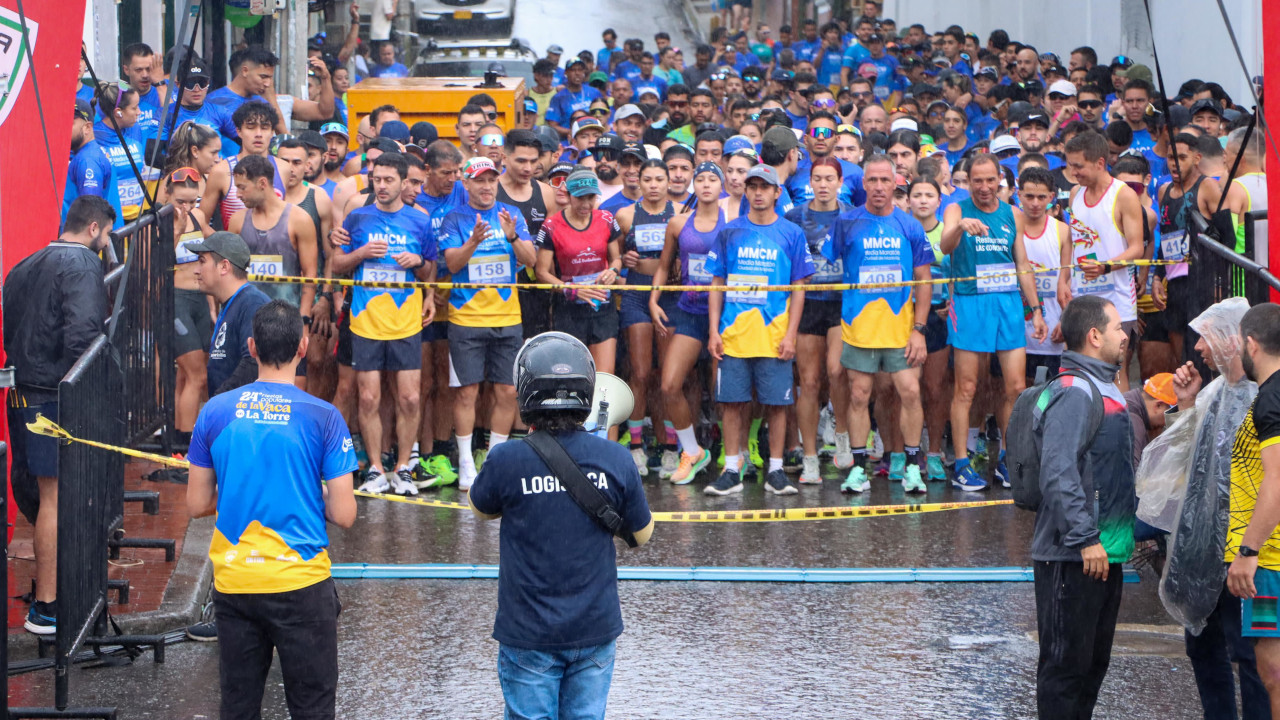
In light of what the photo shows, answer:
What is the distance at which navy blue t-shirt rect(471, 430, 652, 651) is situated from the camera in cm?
454

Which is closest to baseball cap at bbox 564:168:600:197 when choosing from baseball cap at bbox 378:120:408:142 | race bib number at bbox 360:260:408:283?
race bib number at bbox 360:260:408:283

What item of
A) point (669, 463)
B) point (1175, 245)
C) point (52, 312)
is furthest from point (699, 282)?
point (52, 312)

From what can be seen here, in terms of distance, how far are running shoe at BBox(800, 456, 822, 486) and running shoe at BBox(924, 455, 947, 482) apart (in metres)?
0.77

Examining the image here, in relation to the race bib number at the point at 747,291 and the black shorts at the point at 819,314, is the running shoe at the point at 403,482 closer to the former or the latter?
the race bib number at the point at 747,291

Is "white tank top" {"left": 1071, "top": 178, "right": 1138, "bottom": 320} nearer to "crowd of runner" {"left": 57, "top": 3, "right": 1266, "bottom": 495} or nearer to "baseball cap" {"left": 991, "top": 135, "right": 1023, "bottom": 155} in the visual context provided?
"crowd of runner" {"left": 57, "top": 3, "right": 1266, "bottom": 495}

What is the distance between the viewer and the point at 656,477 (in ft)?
34.9

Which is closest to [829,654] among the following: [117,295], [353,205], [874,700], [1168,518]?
[874,700]

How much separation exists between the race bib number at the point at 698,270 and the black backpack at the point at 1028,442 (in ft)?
14.8

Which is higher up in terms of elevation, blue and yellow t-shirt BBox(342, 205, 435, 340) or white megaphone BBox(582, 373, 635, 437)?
blue and yellow t-shirt BBox(342, 205, 435, 340)

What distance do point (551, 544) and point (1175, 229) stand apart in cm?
683

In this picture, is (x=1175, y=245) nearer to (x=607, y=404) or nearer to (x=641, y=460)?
(x=641, y=460)

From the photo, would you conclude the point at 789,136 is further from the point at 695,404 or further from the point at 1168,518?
the point at 1168,518

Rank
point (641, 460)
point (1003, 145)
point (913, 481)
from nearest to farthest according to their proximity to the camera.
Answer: point (913, 481) → point (641, 460) → point (1003, 145)

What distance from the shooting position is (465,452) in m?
10.1
